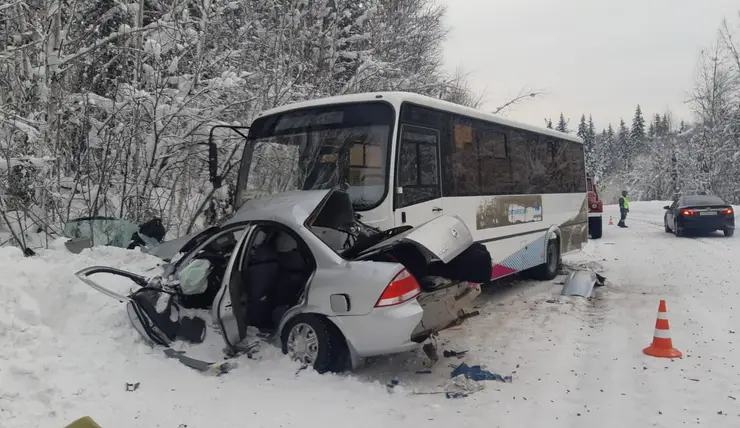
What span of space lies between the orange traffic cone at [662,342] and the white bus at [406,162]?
9.59ft

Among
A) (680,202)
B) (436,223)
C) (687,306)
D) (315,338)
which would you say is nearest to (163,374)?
(315,338)

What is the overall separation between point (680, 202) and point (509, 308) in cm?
1471

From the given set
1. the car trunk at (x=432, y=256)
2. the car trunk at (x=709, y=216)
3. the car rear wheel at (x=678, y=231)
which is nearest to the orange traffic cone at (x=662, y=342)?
the car trunk at (x=432, y=256)

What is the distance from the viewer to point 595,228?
67.4 feet

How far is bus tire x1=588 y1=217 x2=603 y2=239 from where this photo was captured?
66.9ft

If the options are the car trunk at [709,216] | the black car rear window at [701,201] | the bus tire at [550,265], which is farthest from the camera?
the black car rear window at [701,201]

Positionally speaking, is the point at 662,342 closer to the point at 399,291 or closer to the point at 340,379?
the point at 399,291

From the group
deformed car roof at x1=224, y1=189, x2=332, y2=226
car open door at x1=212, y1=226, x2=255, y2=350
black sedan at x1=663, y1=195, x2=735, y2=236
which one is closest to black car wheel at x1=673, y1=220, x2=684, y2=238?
black sedan at x1=663, y1=195, x2=735, y2=236

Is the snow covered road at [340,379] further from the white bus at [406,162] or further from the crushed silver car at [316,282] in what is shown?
the white bus at [406,162]

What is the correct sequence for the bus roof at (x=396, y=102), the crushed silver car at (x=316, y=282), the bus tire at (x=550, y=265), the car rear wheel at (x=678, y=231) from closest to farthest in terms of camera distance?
the crushed silver car at (x=316, y=282)
the bus roof at (x=396, y=102)
the bus tire at (x=550, y=265)
the car rear wheel at (x=678, y=231)

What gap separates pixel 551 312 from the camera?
830cm

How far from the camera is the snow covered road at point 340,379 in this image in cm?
430

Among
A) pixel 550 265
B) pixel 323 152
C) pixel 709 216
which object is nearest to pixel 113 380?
pixel 323 152

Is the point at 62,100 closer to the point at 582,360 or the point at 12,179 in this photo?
the point at 12,179
